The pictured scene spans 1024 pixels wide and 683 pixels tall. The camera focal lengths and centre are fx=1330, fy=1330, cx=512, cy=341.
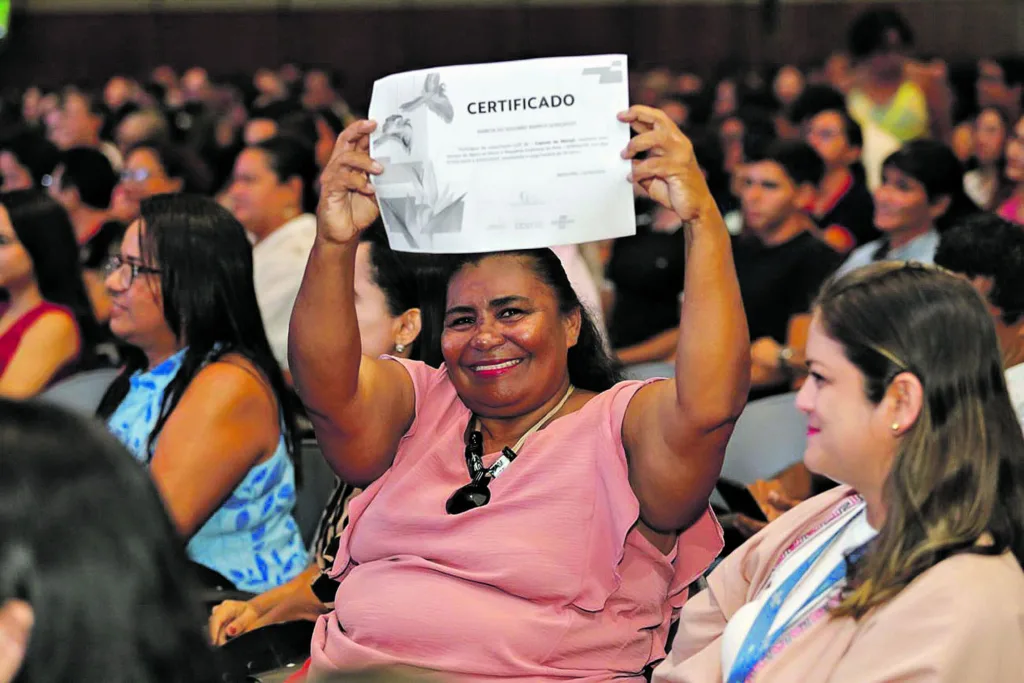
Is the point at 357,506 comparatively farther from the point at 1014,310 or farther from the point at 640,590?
the point at 1014,310

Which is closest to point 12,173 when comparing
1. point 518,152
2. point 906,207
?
point 906,207

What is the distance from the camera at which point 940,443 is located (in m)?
1.67

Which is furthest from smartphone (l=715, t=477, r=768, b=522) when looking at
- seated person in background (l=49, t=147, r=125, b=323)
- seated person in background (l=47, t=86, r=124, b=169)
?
seated person in background (l=47, t=86, r=124, b=169)

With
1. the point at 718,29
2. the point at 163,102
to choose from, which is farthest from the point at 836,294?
the point at 718,29

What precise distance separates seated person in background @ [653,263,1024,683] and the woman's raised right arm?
2.58 feet

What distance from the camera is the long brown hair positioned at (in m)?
1.65

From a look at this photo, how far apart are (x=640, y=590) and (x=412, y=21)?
506 inches

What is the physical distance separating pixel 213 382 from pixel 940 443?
1.62 m

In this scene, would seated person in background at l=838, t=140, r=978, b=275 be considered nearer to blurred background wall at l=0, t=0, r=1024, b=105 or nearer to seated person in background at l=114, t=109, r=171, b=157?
seated person in background at l=114, t=109, r=171, b=157

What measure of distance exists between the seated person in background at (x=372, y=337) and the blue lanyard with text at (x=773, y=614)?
897mm

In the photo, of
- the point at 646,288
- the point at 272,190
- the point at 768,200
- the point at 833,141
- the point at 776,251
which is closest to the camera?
the point at 776,251

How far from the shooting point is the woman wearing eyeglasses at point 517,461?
2.01 m

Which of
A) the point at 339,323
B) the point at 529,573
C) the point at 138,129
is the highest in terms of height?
the point at 138,129

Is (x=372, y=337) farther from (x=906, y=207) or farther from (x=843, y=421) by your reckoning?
(x=906, y=207)
